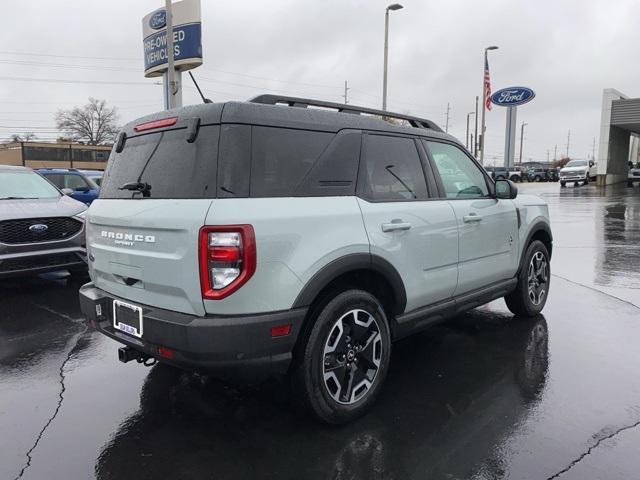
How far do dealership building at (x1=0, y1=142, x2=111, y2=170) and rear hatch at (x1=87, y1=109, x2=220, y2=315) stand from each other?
44900 millimetres

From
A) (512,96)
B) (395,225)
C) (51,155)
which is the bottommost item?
(395,225)

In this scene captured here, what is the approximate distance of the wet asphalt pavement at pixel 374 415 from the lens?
9.03ft

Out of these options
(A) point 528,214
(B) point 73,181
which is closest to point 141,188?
(A) point 528,214

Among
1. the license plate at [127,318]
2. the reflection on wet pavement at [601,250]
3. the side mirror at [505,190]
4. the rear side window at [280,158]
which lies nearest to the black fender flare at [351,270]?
the rear side window at [280,158]

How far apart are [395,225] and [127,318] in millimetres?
1806

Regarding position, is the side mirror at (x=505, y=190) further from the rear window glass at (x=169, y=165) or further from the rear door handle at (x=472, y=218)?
the rear window glass at (x=169, y=165)

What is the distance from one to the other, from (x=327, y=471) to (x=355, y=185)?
5.61ft

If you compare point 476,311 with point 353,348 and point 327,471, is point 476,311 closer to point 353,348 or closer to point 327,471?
point 353,348

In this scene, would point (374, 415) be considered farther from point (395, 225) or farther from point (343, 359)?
point (395, 225)

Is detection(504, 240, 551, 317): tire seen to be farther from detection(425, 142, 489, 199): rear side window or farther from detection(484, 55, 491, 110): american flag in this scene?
detection(484, 55, 491, 110): american flag

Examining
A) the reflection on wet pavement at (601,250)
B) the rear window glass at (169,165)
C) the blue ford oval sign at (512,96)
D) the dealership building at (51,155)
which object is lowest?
the reflection on wet pavement at (601,250)

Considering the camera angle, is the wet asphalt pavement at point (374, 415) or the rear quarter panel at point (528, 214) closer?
the wet asphalt pavement at point (374, 415)

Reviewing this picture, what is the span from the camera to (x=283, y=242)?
274 cm

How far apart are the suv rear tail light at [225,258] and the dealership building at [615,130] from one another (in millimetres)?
38611
